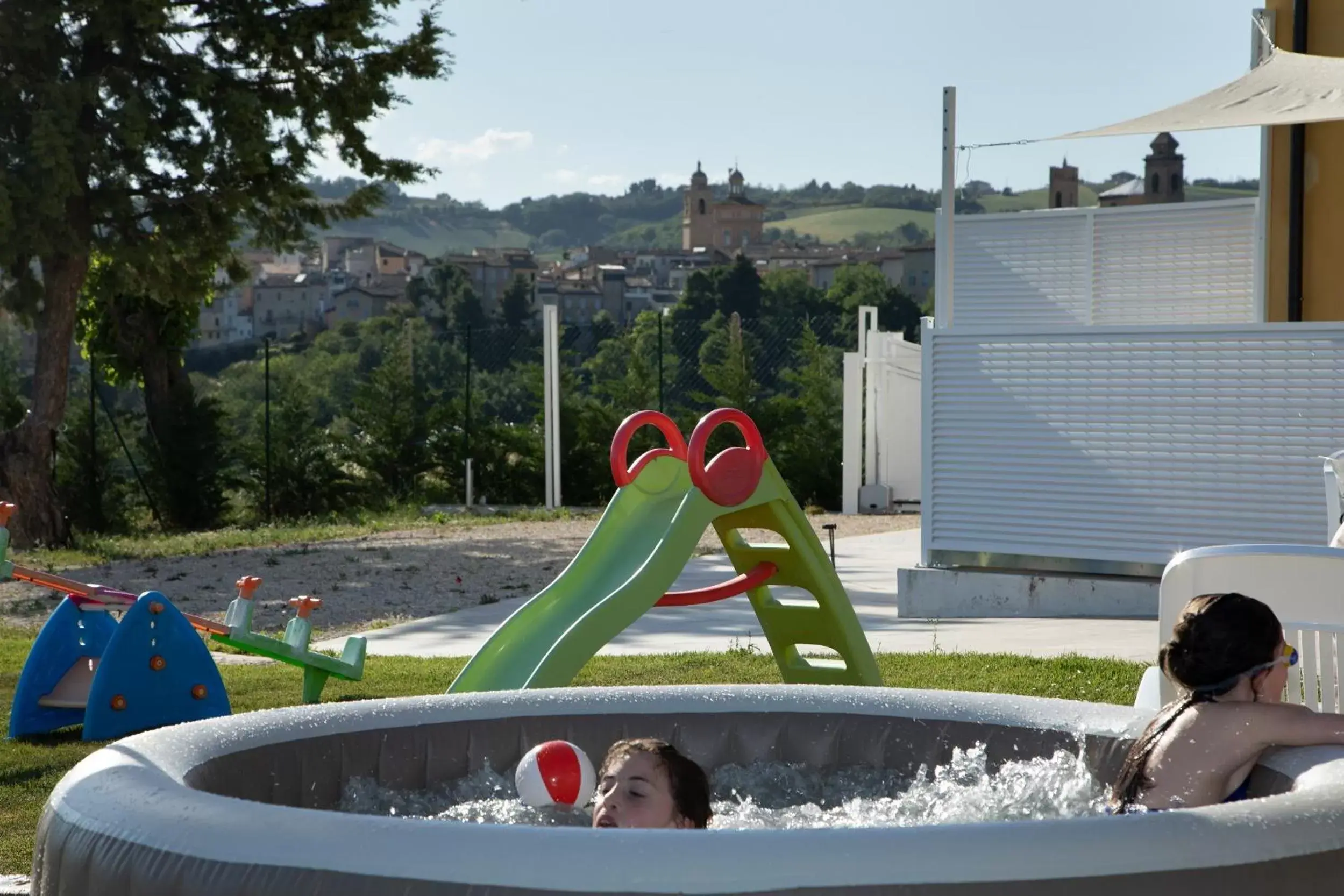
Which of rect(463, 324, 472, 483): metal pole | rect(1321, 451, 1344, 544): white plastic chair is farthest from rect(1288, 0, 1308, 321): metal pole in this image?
rect(463, 324, 472, 483): metal pole

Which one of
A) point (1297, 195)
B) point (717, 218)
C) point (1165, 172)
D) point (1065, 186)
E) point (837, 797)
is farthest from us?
point (717, 218)

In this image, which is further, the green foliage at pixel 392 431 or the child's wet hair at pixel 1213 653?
the green foliage at pixel 392 431

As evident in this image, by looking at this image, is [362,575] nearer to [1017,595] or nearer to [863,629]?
[863,629]

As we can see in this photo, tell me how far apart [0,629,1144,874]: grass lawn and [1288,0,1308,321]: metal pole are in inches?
152

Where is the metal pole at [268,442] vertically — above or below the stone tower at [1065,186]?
below

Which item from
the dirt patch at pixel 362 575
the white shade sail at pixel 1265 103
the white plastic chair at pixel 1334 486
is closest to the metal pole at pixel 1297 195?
the white shade sail at pixel 1265 103

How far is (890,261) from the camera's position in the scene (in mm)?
105188

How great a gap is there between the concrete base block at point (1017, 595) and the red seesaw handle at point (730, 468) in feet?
11.7

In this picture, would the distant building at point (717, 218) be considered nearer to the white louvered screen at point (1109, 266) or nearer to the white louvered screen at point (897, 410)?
the white louvered screen at point (897, 410)

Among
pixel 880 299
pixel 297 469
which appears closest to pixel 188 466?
pixel 297 469

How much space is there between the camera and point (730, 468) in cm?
590

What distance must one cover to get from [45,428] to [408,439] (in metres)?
5.43

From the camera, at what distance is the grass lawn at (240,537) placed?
1301cm

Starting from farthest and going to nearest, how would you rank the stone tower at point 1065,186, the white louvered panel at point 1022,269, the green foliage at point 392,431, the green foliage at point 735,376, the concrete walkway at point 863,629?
1. the stone tower at point 1065,186
2. the green foliage at point 735,376
3. the green foliage at point 392,431
4. the white louvered panel at point 1022,269
5. the concrete walkway at point 863,629
